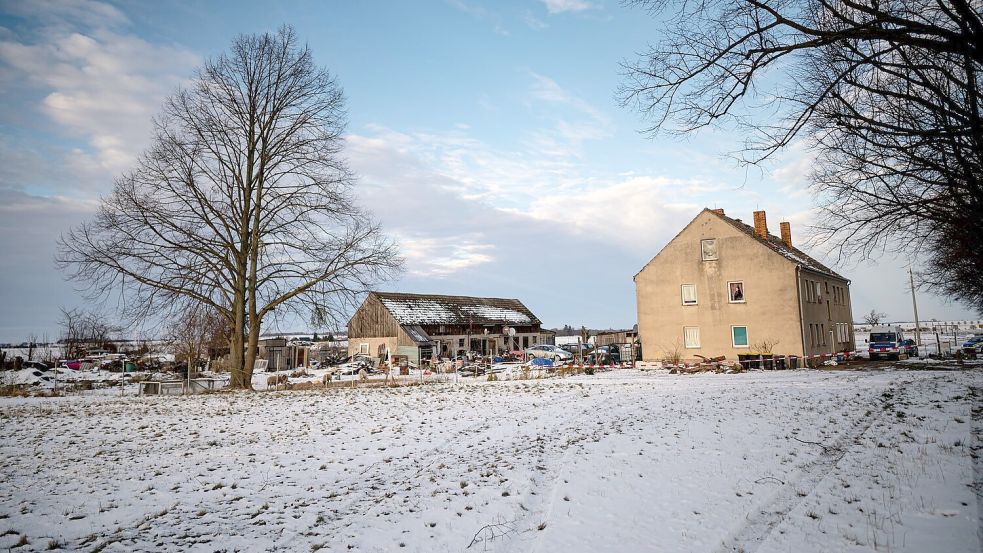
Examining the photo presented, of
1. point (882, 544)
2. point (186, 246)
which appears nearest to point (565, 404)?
point (882, 544)

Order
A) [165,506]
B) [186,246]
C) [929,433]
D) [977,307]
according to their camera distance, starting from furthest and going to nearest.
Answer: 1. [977,307]
2. [186,246]
3. [929,433]
4. [165,506]

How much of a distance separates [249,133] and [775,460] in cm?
2215

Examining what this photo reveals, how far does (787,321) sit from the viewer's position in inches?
1235

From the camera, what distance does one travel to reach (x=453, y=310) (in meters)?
55.8

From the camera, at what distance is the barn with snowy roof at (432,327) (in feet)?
159

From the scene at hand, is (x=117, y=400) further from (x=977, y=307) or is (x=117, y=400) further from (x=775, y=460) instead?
(x=977, y=307)

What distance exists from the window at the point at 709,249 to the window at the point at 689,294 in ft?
6.68

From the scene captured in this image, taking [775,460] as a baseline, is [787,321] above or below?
above

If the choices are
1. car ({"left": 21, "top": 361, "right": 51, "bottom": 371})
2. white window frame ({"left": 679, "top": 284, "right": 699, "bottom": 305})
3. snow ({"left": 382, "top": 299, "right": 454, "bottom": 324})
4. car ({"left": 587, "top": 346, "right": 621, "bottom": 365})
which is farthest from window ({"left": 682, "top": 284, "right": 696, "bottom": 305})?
car ({"left": 21, "top": 361, "right": 51, "bottom": 371})

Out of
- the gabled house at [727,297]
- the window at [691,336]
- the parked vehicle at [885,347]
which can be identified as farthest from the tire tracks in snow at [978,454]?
the parked vehicle at [885,347]

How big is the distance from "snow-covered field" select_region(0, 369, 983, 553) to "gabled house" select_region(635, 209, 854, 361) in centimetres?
1872

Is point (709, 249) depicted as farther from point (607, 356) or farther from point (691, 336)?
point (607, 356)

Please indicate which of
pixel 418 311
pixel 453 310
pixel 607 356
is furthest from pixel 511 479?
pixel 453 310

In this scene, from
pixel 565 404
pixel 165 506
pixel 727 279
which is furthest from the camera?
pixel 727 279
